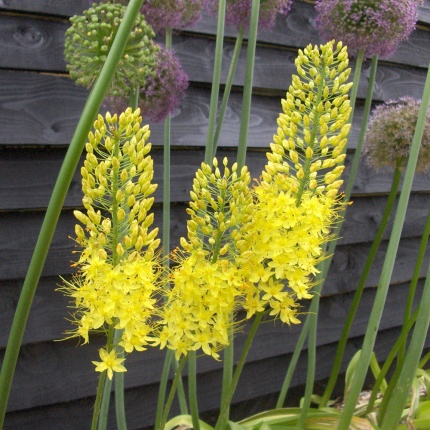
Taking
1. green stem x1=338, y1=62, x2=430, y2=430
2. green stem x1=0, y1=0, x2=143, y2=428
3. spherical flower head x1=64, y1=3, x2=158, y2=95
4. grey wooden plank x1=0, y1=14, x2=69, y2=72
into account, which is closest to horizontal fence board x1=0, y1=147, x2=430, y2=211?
grey wooden plank x1=0, y1=14, x2=69, y2=72

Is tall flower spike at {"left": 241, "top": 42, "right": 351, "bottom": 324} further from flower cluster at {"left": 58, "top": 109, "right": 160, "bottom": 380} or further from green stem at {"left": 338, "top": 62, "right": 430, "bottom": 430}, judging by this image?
green stem at {"left": 338, "top": 62, "right": 430, "bottom": 430}

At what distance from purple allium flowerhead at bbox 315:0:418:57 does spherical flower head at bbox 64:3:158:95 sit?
0.60 m

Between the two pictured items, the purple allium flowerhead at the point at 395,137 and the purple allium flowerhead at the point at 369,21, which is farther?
the purple allium flowerhead at the point at 395,137

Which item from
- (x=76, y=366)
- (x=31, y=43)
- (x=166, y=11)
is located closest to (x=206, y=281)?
(x=166, y=11)

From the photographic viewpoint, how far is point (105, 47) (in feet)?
3.90

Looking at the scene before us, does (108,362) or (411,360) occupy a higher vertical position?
(108,362)

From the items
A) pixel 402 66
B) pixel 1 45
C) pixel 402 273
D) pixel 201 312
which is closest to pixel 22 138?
pixel 1 45

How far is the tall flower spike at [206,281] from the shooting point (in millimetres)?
850

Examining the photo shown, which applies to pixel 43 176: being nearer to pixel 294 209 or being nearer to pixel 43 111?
pixel 43 111

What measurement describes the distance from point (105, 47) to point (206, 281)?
56 cm

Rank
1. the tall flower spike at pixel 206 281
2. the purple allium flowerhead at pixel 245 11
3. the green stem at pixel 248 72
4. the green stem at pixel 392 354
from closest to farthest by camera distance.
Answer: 1. the tall flower spike at pixel 206 281
2. the green stem at pixel 248 72
3. the purple allium flowerhead at pixel 245 11
4. the green stem at pixel 392 354

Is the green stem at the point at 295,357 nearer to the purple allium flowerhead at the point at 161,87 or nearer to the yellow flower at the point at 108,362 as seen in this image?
the purple allium flowerhead at the point at 161,87

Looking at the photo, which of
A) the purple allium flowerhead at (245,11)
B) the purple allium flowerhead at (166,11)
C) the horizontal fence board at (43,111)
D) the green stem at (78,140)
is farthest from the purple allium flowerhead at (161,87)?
the green stem at (78,140)

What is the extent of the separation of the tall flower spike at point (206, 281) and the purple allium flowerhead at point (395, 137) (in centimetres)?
107
